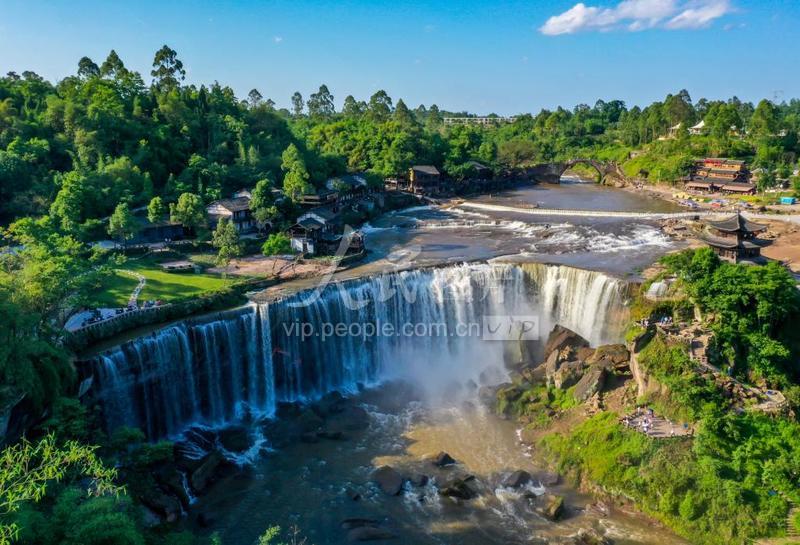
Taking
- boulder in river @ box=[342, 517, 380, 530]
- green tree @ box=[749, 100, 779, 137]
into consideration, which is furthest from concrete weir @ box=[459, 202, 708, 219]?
boulder in river @ box=[342, 517, 380, 530]

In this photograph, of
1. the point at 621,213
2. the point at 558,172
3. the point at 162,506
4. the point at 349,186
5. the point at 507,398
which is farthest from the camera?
the point at 558,172

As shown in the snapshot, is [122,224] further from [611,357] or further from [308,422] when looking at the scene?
[611,357]

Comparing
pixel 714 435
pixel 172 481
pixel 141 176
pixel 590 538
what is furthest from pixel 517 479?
pixel 141 176

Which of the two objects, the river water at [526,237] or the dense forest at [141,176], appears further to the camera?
the river water at [526,237]

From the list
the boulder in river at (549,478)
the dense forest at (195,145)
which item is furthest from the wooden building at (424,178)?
the boulder in river at (549,478)

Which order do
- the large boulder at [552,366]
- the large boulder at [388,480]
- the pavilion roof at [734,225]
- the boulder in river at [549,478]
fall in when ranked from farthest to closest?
the pavilion roof at [734,225]
the large boulder at [552,366]
the boulder in river at [549,478]
the large boulder at [388,480]

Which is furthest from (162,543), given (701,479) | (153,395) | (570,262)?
(570,262)

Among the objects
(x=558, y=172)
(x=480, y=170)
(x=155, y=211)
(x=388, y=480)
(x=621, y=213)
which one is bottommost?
(x=388, y=480)

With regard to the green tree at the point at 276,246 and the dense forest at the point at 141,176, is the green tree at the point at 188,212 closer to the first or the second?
the dense forest at the point at 141,176
